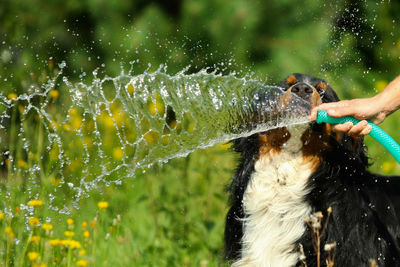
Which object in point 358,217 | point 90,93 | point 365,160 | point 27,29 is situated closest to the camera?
point 358,217

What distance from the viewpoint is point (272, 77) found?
616 centimetres

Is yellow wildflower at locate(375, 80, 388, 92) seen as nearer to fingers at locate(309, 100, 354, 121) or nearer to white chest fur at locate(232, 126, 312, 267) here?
white chest fur at locate(232, 126, 312, 267)

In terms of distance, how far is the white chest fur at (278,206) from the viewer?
→ 3553 mm

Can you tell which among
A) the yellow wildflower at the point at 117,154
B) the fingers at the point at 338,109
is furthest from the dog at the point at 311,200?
the yellow wildflower at the point at 117,154

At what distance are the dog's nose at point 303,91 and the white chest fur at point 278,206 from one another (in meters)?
0.26

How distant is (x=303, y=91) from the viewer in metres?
3.70

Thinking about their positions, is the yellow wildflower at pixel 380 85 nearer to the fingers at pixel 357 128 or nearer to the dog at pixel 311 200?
the dog at pixel 311 200

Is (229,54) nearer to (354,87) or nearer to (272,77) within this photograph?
(272,77)

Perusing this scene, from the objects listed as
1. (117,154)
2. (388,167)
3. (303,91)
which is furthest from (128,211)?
(388,167)

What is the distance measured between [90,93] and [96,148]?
1.70 feet

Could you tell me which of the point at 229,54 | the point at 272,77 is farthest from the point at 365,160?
the point at 229,54

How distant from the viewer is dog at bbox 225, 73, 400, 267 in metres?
3.46

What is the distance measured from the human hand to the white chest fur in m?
0.24

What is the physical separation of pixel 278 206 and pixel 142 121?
6.17 ft
